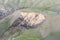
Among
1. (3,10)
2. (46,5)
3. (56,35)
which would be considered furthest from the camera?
(46,5)

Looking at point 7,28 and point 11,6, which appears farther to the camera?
point 11,6

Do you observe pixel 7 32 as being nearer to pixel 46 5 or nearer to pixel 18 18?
pixel 18 18

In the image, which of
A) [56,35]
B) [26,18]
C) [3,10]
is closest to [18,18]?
[26,18]

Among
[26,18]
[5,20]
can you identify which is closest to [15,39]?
[26,18]

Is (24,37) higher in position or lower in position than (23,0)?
lower

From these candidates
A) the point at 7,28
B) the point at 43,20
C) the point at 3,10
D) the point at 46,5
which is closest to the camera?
the point at 43,20

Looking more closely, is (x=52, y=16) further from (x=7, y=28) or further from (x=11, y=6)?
(x=11, y=6)

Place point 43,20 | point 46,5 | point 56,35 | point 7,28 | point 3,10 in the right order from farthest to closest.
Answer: point 46,5, point 3,10, point 7,28, point 43,20, point 56,35

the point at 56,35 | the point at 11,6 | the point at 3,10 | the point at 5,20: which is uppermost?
the point at 11,6

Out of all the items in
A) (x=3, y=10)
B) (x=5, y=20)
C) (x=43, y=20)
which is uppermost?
(x=3, y=10)
